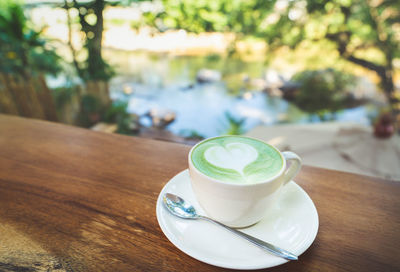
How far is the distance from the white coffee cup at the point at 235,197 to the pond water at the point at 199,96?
2.87 m

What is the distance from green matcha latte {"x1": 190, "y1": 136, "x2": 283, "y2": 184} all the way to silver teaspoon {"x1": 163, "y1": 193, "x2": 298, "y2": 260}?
Result: 0.33ft

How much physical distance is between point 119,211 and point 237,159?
0.30 m

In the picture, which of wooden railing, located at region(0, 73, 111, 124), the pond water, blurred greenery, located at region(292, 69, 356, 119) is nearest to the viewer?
wooden railing, located at region(0, 73, 111, 124)

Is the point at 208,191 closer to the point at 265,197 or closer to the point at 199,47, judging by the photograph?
the point at 265,197

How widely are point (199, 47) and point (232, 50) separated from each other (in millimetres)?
2435

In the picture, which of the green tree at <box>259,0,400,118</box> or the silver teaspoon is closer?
the silver teaspoon

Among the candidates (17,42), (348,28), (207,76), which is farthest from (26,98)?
(348,28)

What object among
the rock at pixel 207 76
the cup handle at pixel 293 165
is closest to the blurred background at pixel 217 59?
the rock at pixel 207 76

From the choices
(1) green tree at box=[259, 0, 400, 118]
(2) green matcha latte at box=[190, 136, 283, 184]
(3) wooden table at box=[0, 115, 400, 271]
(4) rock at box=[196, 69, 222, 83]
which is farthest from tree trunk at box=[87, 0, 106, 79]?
(2) green matcha latte at box=[190, 136, 283, 184]

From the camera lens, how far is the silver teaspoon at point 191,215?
438 millimetres

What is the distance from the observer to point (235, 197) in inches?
18.4

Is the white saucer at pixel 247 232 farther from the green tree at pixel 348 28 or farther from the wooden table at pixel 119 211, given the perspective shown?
the green tree at pixel 348 28

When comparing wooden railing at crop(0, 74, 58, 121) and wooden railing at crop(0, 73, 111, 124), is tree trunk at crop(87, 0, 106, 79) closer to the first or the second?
wooden railing at crop(0, 73, 111, 124)

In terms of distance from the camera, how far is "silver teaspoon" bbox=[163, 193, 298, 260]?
0.44 m
